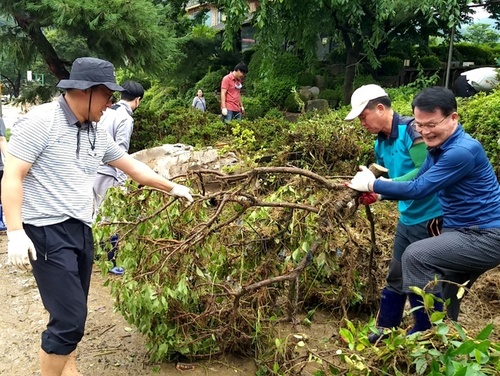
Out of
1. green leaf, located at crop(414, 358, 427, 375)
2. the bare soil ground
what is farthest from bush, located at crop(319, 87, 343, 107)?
green leaf, located at crop(414, 358, 427, 375)

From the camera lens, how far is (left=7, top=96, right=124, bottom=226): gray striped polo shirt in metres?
2.50

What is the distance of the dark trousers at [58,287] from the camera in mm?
2576

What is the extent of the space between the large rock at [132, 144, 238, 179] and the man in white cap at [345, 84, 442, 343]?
3.78 meters

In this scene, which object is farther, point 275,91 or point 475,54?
point 475,54

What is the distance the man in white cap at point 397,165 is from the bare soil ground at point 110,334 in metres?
0.50

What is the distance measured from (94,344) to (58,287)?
116 centimetres

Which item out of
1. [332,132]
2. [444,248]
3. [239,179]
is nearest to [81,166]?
[239,179]

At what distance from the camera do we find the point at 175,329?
A: 3.09 meters

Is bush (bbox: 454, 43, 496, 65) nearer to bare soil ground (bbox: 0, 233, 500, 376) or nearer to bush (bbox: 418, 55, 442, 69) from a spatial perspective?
bush (bbox: 418, 55, 442, 69)

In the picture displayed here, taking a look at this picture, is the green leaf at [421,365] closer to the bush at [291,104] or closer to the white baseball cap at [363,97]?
the white baseball cap at [363,97]

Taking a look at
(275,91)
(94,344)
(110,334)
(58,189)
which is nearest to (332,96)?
(275,91)

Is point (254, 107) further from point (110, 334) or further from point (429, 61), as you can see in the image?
point (110, 334)

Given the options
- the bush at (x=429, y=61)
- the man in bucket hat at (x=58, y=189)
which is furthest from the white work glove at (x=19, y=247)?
the bush at (x=429, y=61)

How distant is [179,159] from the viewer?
23.0ft
